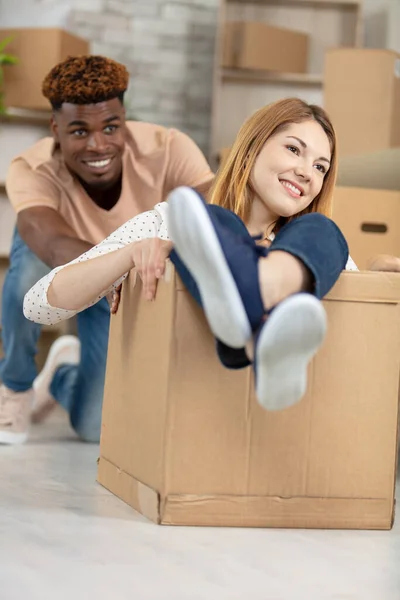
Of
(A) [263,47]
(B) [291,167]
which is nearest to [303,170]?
(B) [291,167]

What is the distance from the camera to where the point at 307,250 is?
48.4 inches

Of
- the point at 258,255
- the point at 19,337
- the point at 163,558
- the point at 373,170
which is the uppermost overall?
the point at 258,255

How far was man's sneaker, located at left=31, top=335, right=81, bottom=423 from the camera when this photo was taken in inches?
103

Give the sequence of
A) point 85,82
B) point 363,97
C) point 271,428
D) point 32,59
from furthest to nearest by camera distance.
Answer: point 32,59 < point 363,97 < point 85,82 < point 271,428

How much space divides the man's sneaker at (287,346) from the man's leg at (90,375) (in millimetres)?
1197

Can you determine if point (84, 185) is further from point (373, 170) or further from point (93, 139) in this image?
point (373, 170)

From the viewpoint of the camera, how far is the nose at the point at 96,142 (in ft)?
7.43

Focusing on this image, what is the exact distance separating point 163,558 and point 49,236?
1.09 metres

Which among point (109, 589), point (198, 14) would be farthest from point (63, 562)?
point (198, 14)

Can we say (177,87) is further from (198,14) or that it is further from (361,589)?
(361,589)

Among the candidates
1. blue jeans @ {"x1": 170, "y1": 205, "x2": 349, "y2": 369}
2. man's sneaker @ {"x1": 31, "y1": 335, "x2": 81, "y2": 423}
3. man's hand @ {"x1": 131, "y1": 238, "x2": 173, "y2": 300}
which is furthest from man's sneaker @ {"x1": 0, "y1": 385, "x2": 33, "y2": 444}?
blue jeans @ {"x1": 170, "y1": 205, "x2": 349, "y2": 369}

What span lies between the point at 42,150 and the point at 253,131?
0.97 meters

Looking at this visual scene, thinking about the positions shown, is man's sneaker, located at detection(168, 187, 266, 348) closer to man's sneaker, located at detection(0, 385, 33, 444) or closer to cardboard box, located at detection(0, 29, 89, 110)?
man's sneaker, located at detection(0, 385, 33, 444)

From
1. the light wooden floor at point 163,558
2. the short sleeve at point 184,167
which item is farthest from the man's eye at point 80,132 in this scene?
the light wooden floor at point 163,558
